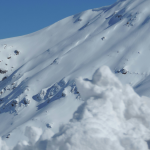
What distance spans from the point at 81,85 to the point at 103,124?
63.2 inches

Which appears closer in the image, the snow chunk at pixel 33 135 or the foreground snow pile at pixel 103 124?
the foreground snow pile at pixel 103 124

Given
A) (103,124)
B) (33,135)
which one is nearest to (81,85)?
(103,124)

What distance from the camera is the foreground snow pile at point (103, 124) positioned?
6.32 meters

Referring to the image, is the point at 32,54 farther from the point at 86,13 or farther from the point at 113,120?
the point at 113,120

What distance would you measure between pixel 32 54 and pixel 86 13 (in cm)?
1427

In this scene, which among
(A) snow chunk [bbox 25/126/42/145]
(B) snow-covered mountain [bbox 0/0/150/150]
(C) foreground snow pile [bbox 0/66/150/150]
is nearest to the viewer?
(C) foreground snow pile [bbox 0/66/150/150]

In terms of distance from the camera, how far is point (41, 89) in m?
31.5

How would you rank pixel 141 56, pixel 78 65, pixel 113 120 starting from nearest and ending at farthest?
pixel 113 120 < pixel 141 56 < pixel 78 65

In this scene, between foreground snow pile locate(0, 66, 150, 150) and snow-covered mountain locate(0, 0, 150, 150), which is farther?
snow-covered mountain locate(0, 0, 150, 150)

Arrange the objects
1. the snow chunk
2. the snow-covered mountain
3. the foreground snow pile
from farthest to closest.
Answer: the snow chunk → the snow-covered mountain → the foreground snow pile

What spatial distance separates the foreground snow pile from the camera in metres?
6.32

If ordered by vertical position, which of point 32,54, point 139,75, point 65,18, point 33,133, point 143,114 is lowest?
point 143,114

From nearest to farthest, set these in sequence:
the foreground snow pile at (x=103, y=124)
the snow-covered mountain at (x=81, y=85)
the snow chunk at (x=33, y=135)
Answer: the foreground snow pile at (x=103, y=124) → the snow-covered mountain at (x=81, y=85) → the snow chunk at (x=33, y=135)

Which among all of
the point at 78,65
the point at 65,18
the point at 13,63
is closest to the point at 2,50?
the point at 13,63
